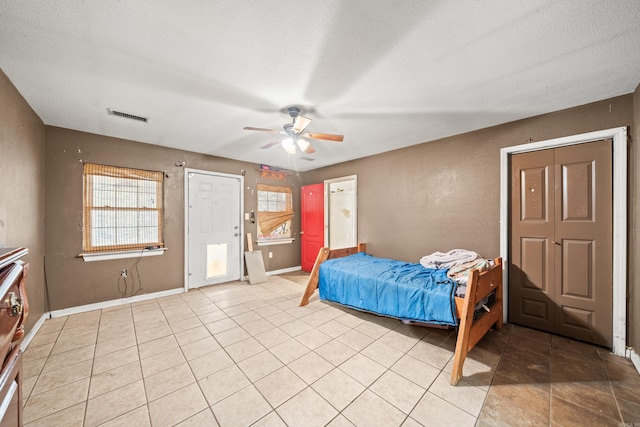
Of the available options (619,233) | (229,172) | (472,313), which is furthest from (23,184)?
(619,233)

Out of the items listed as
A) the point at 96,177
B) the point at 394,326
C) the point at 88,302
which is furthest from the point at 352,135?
the point at 88,302

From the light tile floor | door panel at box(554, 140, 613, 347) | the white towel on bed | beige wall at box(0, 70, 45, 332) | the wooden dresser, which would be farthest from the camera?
the white towel on bed

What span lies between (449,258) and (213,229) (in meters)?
3.79

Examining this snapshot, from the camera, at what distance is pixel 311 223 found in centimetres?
527

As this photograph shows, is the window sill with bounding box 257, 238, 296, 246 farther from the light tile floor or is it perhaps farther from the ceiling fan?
the ceiling fan

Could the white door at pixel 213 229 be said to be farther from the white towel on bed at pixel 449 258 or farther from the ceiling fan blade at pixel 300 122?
the white towel on bed at pixel 449 258

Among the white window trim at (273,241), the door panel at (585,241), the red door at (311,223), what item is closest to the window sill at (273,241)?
the white window trim at (273,241)

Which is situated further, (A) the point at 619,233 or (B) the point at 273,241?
(B) the point at 273,241

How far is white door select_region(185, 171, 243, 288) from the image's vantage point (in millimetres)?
4082

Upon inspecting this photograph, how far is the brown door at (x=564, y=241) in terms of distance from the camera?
2289 millimetres

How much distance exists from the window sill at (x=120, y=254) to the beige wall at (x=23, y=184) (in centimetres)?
42

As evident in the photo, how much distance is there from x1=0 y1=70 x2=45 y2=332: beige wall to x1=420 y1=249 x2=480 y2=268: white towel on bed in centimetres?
417

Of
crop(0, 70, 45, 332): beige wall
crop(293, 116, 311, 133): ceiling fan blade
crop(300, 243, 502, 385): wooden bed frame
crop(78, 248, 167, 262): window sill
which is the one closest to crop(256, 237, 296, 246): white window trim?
crop(78, 248, 167, 262): window sill

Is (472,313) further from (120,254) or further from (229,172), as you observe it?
(120,254)
